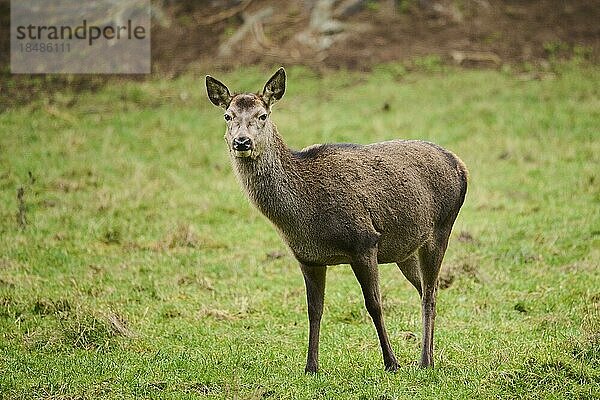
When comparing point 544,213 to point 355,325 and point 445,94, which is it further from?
point 445,94

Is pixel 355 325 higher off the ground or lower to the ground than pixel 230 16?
lower

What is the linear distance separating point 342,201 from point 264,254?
4.84 meters

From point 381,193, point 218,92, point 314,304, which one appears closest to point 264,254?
point 314,304

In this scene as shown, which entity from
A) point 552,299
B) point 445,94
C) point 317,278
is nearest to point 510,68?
point 445,94

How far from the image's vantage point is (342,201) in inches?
300

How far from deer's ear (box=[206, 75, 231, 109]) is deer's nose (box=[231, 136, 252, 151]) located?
68cm

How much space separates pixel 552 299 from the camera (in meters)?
10.2

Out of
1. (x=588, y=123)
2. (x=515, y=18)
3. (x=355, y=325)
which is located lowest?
(x=355, y=325)

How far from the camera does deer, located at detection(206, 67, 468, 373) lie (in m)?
7.49

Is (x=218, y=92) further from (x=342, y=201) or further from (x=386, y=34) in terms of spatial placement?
(x=386, y=34)

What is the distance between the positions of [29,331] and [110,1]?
16.8 metres

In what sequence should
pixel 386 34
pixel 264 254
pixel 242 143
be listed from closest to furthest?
pixel 242 143, pixel 264 254, pixel 386 34

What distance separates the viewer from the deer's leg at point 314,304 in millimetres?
7879

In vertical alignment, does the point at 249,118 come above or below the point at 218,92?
below
